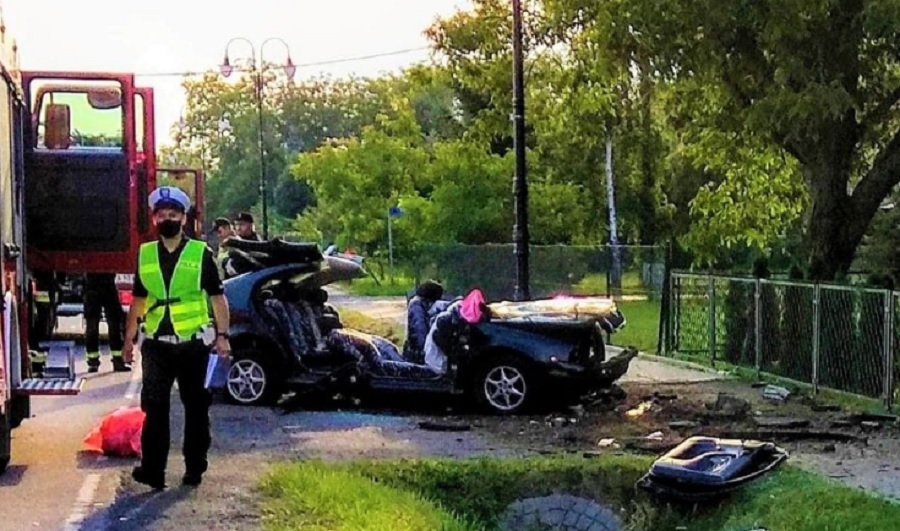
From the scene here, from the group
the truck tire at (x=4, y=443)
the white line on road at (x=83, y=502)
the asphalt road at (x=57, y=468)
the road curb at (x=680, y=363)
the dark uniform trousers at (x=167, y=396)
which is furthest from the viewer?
the road curb at (x=680, y=363)

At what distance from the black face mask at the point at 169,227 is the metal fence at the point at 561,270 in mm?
18715

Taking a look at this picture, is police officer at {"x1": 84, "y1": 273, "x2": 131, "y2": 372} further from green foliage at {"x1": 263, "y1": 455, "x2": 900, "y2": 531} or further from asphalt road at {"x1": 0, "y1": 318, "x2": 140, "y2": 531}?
green foliage at {"x1": 263, "y1": 455, "x2": 900, "y2": 531}

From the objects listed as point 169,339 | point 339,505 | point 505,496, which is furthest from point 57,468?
point 505,496

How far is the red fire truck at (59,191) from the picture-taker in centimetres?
1062

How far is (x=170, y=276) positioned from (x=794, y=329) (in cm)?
892

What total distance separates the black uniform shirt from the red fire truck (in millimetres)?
1185

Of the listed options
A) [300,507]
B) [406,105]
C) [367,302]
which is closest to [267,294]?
[300,507]

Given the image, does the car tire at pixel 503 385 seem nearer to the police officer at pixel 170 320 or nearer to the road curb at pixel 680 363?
the road curb at pixel 680 363

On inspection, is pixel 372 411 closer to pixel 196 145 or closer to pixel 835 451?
pixel 835 451

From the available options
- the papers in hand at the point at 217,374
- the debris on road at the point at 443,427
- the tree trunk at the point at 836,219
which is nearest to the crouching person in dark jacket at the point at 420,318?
the debris on road at the point at 443,427

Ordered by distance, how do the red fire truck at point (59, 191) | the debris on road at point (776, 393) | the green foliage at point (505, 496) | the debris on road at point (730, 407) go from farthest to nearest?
the debris on road at point (776, 393)
the debris on road at point (730, 407)
the red fire truck at point (59, 191)
the green foliage at point (505, 496)

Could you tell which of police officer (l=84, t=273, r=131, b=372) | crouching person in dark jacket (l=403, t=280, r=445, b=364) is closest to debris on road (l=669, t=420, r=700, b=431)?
crouching person in dark jacket (l=403, t=280, r=445, b=364)

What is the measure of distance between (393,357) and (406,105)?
32857 mm

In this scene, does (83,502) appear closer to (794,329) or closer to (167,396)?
(167,396)
